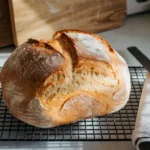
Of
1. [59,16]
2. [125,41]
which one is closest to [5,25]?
[59,16]

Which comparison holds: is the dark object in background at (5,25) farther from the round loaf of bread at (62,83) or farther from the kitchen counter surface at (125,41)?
the round loaf of bread at (62,83)

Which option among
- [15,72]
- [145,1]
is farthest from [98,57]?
[145,1]

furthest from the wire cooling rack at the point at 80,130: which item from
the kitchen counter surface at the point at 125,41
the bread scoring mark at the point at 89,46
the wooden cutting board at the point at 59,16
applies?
the wooden cutting board at the point at 59,16

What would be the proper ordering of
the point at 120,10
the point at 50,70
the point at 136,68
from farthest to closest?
the point at 120,10
the point at 136,68
the point at 50,70

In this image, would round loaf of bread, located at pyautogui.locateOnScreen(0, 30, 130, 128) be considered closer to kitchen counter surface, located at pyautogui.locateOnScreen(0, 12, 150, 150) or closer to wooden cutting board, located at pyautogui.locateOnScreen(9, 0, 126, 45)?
kitchen counter surface, located at pyautogui.locateOnScreen(0, 12, 150, 150)

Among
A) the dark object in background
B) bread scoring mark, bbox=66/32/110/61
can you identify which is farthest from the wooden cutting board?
bread scoring mark, bbox=66/32/110/61

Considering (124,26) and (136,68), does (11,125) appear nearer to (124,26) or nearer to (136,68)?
(136,68)

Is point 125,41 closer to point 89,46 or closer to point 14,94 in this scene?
point 89,46
